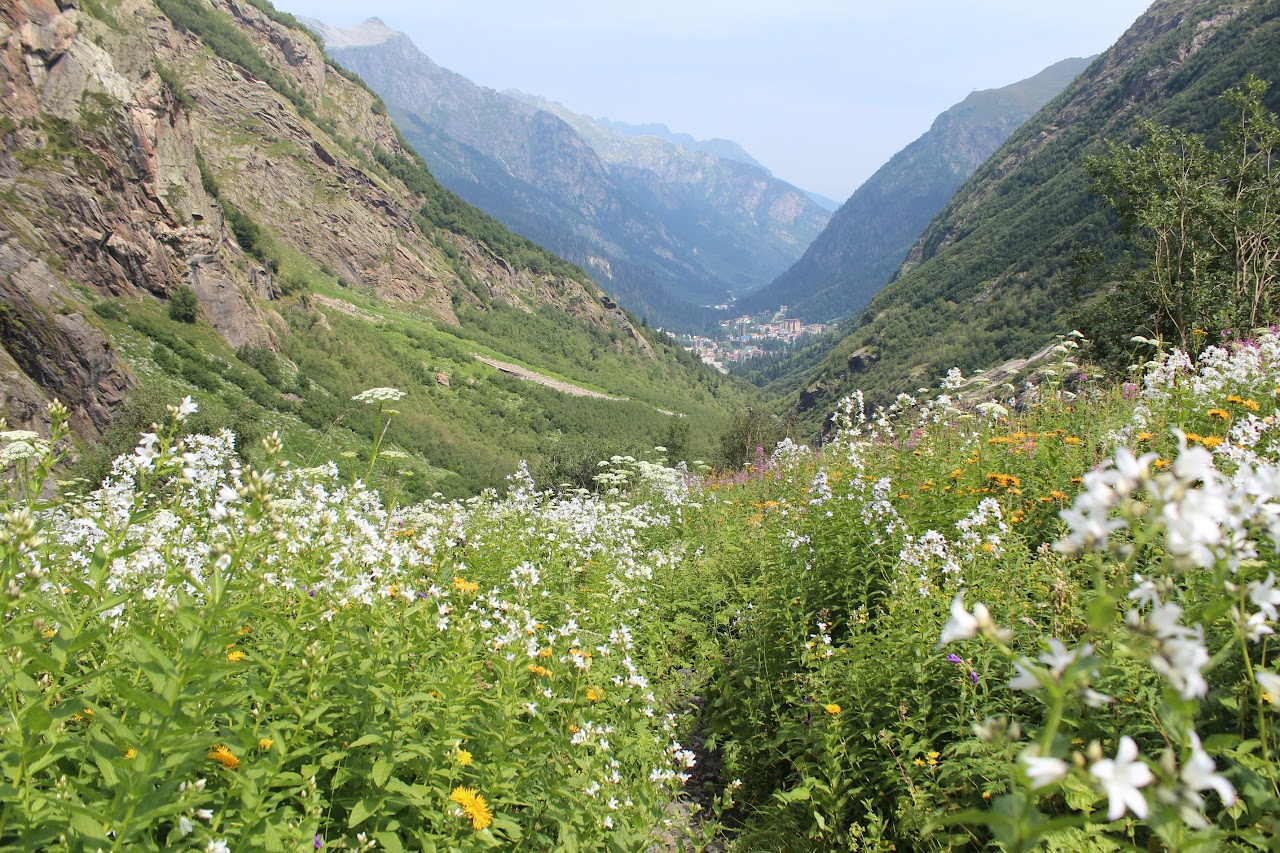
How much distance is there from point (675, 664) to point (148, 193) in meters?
59.9

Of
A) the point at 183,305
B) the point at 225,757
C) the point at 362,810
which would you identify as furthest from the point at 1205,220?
the point at 183,305

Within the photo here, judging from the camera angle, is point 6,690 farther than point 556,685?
No

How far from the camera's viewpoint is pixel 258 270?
2726 inches

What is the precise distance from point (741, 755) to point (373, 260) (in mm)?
118462

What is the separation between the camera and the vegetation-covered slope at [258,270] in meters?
36.4

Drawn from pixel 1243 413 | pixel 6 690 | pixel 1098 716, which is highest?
pixel 1243 413

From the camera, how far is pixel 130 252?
150 ft

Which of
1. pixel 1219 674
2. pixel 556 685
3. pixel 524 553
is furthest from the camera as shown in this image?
pixel 524 553

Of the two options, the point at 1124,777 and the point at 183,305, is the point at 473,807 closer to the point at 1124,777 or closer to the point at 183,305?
the point at 1124,777

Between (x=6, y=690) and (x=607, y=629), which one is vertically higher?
(x=6, y=690)

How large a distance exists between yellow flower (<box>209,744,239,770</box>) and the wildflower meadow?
18mm

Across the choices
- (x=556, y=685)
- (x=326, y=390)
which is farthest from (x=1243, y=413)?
(x=326, y=390)

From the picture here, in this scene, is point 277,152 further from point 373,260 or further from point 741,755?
point 741,755

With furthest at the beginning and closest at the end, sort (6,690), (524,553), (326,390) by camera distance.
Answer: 1. (326,390)
2. (524,553)
3. (6,690)
